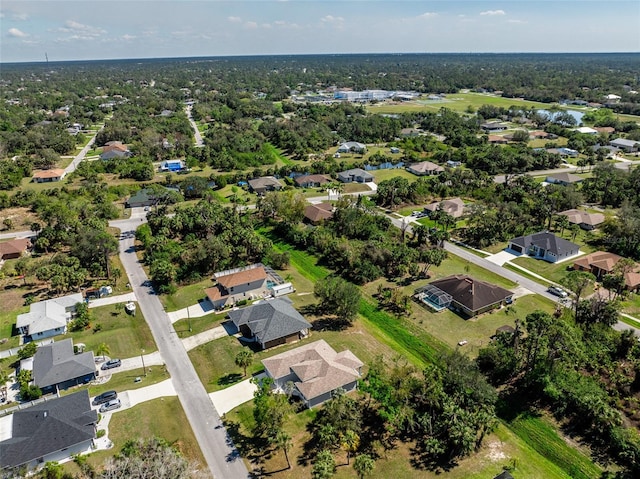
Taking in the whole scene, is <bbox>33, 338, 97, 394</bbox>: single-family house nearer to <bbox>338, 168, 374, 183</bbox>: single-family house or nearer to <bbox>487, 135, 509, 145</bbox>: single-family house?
<bbox>338, 168, 374, 183</bbox>: single-family house

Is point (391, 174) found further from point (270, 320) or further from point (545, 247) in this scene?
point (270, 320)

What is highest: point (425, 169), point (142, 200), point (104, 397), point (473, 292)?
point (425, 169)

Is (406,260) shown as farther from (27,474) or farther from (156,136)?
(156,136)

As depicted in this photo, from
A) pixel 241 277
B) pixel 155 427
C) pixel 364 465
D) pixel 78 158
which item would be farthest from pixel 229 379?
pixel 78 158

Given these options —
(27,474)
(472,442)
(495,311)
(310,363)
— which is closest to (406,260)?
(495,311)

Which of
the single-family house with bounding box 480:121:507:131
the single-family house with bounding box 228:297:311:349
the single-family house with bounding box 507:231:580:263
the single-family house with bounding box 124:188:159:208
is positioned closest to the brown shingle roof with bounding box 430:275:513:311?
the single-family house with bounding box 507:231:580:263

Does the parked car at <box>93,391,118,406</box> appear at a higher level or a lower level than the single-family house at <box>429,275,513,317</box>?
lower
